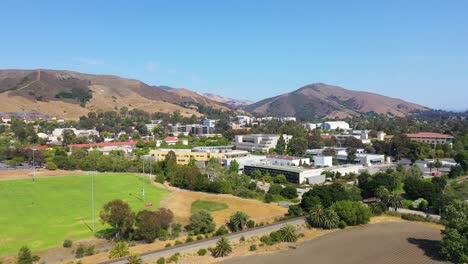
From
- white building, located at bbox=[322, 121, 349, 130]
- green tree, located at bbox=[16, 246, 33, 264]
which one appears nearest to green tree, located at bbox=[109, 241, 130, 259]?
green tree, located at bbox=[16, 246, 33, 264]

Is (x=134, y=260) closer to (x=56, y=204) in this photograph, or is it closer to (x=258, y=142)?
(x=56, y=204)

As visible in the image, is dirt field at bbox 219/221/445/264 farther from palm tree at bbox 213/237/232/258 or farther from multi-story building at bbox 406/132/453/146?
multi-story building at bbox 406/132/453/146

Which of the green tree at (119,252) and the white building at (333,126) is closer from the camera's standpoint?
the green tree at (119,252)

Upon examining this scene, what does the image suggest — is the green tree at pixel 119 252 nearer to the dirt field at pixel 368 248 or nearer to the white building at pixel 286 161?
the dirt field at pixel 368 248

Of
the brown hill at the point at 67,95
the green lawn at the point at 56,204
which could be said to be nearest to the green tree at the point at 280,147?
the green lawn at the point at 56,204

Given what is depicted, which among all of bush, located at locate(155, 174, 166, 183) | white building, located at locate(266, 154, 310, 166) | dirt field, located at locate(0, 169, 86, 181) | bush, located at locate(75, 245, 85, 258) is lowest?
bush, located at locate(75, 245, 85, 258)

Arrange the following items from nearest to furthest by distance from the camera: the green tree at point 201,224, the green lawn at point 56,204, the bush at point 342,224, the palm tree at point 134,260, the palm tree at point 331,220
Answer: the palm tree at point 134,260 → the green lawn at point 56,204 → the green tree at point 201,224 → the palm tree at point 331,220 → the bush at point 342,224
